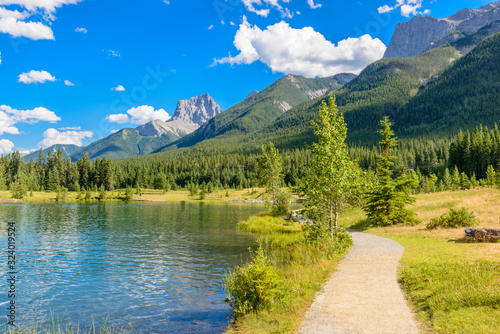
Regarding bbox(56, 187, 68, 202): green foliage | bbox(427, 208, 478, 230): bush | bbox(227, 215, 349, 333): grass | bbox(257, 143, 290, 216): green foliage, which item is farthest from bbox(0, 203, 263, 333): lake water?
bbox(56, 187, 68, 202): green foliage

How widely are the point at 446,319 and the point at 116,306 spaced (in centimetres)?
1631

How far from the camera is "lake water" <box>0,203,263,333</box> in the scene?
1612 centimetres

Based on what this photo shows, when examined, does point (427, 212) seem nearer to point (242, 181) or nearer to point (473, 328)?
point (473, 328)

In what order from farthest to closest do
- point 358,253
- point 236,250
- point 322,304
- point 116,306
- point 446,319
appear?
point 236,250, point 358,253, point 116,306, point 322,304, point 446,319

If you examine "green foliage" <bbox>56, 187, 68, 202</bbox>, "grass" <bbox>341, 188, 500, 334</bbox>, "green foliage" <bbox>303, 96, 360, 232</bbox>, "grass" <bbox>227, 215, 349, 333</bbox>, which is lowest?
"grass" <bbox>227, 215, 349, 333</bbox>

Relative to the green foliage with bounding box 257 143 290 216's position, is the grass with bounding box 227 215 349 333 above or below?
below

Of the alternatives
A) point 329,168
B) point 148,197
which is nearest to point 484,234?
point 329,168

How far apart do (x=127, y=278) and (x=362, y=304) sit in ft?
58.4

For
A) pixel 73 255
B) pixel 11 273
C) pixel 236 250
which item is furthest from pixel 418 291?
pixel 73 255

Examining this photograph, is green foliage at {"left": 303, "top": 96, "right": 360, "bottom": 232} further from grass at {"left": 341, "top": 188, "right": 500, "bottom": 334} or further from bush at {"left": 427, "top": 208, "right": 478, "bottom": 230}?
bush at {"left": 427, "top": 208, "right": 478, "bottom": 230}

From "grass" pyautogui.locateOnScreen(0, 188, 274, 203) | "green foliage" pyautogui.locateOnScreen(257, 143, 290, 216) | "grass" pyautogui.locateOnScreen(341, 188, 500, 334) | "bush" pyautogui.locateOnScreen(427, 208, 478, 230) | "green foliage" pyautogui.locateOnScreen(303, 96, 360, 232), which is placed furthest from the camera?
"grass" pyautogui.locateOnScreen(0, 188, 274, 203)

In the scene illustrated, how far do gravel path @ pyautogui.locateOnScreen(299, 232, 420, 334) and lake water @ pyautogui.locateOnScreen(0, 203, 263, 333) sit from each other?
509cm

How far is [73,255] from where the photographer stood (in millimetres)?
31391

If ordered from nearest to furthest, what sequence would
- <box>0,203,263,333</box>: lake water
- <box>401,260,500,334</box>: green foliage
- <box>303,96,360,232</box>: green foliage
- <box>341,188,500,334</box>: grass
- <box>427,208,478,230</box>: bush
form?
1. <box>401,260,500,334</box>: green foliage
2. <box>341,188,500,334</box>: grass
3. <box>0,203,263,333</box>: lake water
4. <box>303,96,360,232</box>: green foliage
5. <box>427,208,478,230</box>: bush
